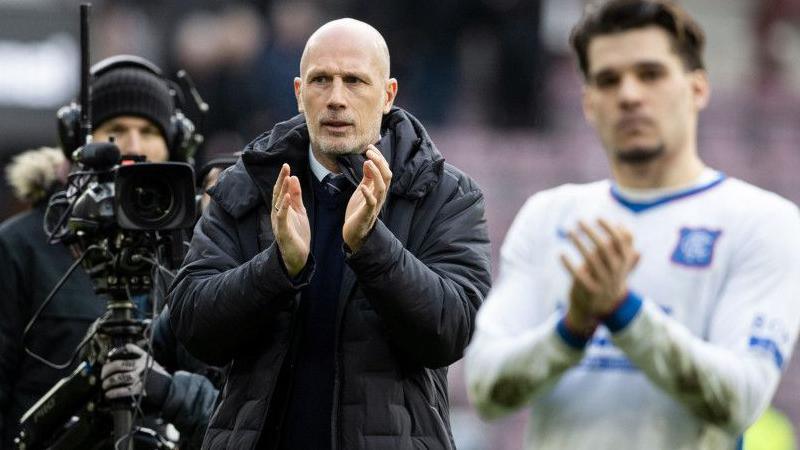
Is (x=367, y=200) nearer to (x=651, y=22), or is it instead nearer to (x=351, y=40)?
(x=351, y=40)

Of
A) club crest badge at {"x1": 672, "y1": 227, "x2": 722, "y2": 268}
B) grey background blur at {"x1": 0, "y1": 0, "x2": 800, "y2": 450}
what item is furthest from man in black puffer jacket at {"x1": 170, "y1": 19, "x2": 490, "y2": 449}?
grey background blur at {"x1": 0, "y1": 0, "x2": 800, "y2": 450}

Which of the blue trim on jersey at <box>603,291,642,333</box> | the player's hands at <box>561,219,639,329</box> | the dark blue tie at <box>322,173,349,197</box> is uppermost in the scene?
the dark blue tie at <box>322,173,349,197</box>

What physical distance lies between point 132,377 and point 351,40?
4.28 feet

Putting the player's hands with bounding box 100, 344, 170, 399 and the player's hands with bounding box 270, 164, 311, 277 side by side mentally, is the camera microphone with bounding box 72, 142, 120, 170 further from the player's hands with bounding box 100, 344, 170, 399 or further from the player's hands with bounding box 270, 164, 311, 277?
the player's hands with bounding box 270, 164, 311, 277

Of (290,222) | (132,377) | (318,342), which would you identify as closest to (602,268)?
(290,222)

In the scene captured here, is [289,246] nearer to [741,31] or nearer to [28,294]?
[28,294]

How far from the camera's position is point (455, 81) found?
56.0 ft

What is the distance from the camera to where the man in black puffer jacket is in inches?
206

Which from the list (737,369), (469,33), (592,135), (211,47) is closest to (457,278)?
(737,369)

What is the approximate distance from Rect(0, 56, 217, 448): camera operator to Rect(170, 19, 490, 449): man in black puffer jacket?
153 cm

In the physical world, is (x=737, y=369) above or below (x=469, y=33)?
below

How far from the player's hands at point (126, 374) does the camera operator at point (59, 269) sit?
2.49 feet

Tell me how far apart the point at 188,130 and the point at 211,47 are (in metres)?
7.65

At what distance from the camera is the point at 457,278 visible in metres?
5.49
